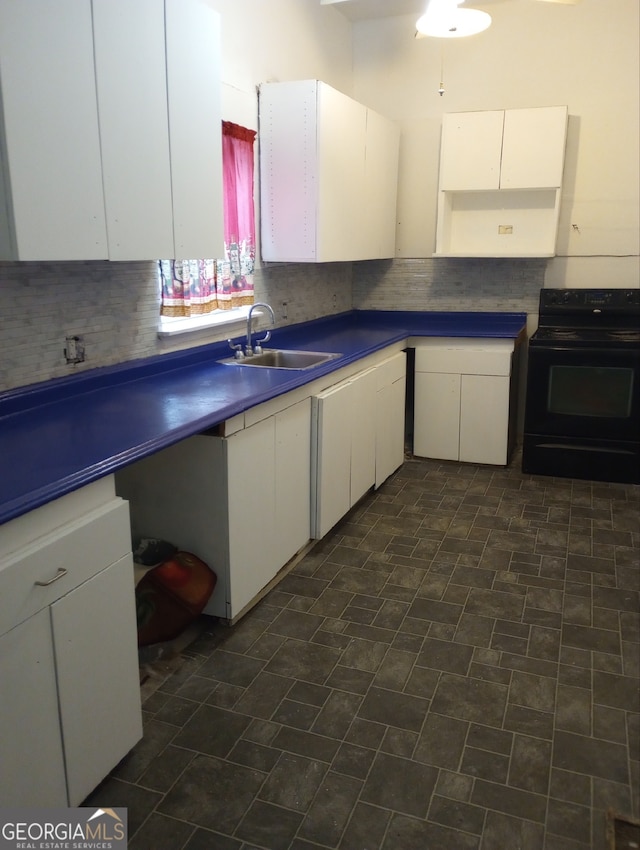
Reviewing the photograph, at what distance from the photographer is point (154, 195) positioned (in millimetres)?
2348

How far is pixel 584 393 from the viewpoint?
4.29 m

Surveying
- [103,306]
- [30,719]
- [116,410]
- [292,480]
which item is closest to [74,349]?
[103,306]

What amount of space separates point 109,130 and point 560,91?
3.53m

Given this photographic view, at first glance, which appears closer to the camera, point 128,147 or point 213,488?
point 128,147

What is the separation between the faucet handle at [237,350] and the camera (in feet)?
11.4

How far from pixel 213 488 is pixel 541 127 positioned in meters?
3.35

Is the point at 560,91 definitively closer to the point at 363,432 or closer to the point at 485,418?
the point at 485,418

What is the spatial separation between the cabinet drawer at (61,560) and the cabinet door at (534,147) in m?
3.68

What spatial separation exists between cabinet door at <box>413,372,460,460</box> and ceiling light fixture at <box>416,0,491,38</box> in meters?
2.04

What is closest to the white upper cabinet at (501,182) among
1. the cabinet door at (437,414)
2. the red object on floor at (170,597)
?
the cabinet door at (437,414)

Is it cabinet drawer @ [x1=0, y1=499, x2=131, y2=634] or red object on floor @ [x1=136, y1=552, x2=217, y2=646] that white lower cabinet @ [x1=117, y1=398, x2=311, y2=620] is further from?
cabinet drawer @ [x1=0, y1=499, x2=131, y2=634]

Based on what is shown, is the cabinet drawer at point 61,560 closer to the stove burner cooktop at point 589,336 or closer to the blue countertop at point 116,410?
the blue countertop at point 116,410

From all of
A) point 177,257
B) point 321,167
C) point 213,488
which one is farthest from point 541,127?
point 213,488

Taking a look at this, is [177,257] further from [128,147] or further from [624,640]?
[624,640]
